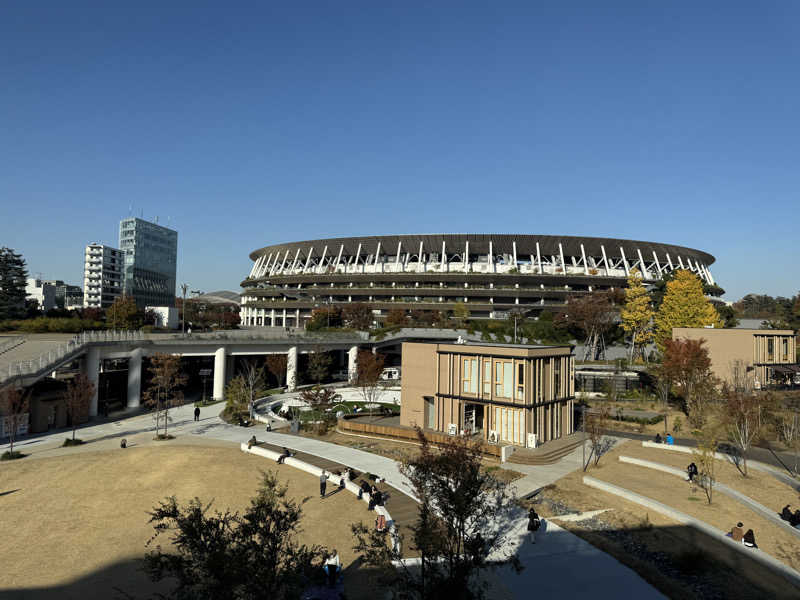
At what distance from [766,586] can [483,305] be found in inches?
3125

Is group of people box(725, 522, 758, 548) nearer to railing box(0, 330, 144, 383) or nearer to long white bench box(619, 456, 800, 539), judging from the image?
long white bench box(619, 456, 800, 539)

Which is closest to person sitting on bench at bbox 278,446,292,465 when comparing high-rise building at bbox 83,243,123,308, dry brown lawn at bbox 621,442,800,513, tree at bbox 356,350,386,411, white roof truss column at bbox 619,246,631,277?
tree at bbox 356,350,386,411

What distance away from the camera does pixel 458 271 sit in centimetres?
10000

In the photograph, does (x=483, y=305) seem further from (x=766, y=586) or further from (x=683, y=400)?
(x=766, y=586)

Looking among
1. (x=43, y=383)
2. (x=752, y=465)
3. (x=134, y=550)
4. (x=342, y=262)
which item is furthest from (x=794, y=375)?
(x=342, y=262)

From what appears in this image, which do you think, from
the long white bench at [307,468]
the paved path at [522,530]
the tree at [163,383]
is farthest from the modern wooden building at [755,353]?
the tree at [163,383]

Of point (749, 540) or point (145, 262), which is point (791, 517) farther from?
point (145, 262)

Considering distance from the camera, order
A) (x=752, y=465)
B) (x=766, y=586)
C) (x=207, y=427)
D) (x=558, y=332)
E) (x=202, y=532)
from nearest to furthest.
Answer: (x=202, y=532), (x=766, y=586), (x=752, y=465), (x=207, y=427), (x=558, y=332)

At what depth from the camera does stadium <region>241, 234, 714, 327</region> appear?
319 ft

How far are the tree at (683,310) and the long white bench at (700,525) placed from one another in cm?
4560

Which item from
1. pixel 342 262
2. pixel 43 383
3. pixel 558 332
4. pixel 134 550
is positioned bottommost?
pixel 134 550

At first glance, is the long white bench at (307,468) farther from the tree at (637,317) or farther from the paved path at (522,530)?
the tree at (637,317)

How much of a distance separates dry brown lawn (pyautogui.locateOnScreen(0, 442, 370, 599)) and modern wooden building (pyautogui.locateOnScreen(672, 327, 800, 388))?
44307 mm

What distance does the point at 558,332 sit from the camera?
255 feet
